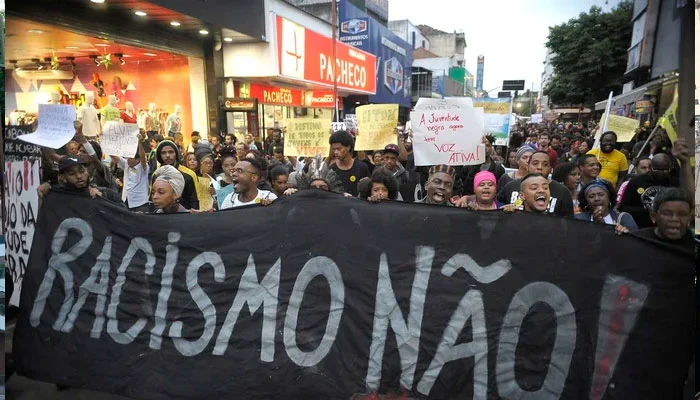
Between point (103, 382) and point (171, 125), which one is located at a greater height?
point (171, 125)

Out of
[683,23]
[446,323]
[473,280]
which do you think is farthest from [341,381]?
[683,23]

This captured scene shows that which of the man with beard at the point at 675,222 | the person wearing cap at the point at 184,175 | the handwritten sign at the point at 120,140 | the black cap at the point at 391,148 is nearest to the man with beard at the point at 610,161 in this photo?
the black cap at the point at 391,148

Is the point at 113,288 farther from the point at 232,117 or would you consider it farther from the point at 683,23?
the point at 232,117

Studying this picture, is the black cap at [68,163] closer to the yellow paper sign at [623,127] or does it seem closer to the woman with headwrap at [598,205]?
the woman with headwrap at [598,205]

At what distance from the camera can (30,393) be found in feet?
11.1

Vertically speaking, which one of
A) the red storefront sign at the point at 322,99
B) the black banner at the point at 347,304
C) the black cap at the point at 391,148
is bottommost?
the black banner at the point at 347,304

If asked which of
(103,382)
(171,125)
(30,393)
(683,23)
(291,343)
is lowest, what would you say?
(30,393)

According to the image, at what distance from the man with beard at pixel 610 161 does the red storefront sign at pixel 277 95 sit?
38.0 feet

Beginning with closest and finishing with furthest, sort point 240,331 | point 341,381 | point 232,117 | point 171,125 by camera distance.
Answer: point 341,381, point 240,331, point 171,125, point 232,117

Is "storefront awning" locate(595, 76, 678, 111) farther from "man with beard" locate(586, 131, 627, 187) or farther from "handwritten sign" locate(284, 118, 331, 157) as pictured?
"handwritten sign" locate(284, 118, 331, 157)

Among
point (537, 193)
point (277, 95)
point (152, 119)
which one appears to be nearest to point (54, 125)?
point (537, 193)

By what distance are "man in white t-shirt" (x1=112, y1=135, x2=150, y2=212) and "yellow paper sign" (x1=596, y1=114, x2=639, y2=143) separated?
659cm

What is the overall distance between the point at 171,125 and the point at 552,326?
39.3 feet

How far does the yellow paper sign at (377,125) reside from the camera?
5453 millimetres
